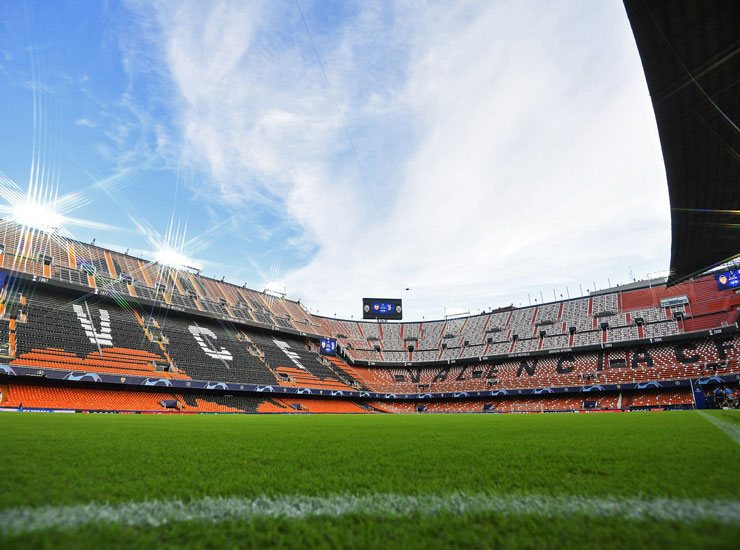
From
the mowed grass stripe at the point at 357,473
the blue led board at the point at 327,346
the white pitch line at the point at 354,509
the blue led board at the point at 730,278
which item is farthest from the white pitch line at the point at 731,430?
the blue led board at the point at 327,346

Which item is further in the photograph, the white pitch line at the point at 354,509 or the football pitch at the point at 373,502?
the white pitch line at the point at 354,509

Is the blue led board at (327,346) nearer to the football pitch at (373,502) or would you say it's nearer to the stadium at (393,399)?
the stadium at (393,399)

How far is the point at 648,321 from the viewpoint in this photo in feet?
124

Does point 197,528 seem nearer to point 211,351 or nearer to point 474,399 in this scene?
point 211,351

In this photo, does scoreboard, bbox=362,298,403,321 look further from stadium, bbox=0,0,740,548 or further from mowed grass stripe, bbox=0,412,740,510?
mowed grass stripe, bbox=0,412,740,510

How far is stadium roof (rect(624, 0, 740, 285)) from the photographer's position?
21.4ft

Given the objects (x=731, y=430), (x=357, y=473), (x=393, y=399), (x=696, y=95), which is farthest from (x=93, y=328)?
(x=696, y=95)

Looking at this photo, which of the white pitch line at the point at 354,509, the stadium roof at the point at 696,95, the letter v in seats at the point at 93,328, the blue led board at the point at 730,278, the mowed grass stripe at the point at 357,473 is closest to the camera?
the white pitch line at the point at 354,509

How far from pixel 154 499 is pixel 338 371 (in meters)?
44.0

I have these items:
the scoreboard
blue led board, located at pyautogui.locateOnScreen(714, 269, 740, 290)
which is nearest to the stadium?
blue led board, located at pyautogui.locateOnScreen(714, 269, 740, 290)

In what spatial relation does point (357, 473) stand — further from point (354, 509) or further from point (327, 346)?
point (327, 346)

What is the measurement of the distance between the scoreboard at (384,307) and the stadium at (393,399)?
1.61ft

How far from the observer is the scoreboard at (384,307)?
185ft

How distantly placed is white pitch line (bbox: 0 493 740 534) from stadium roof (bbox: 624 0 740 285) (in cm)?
814
